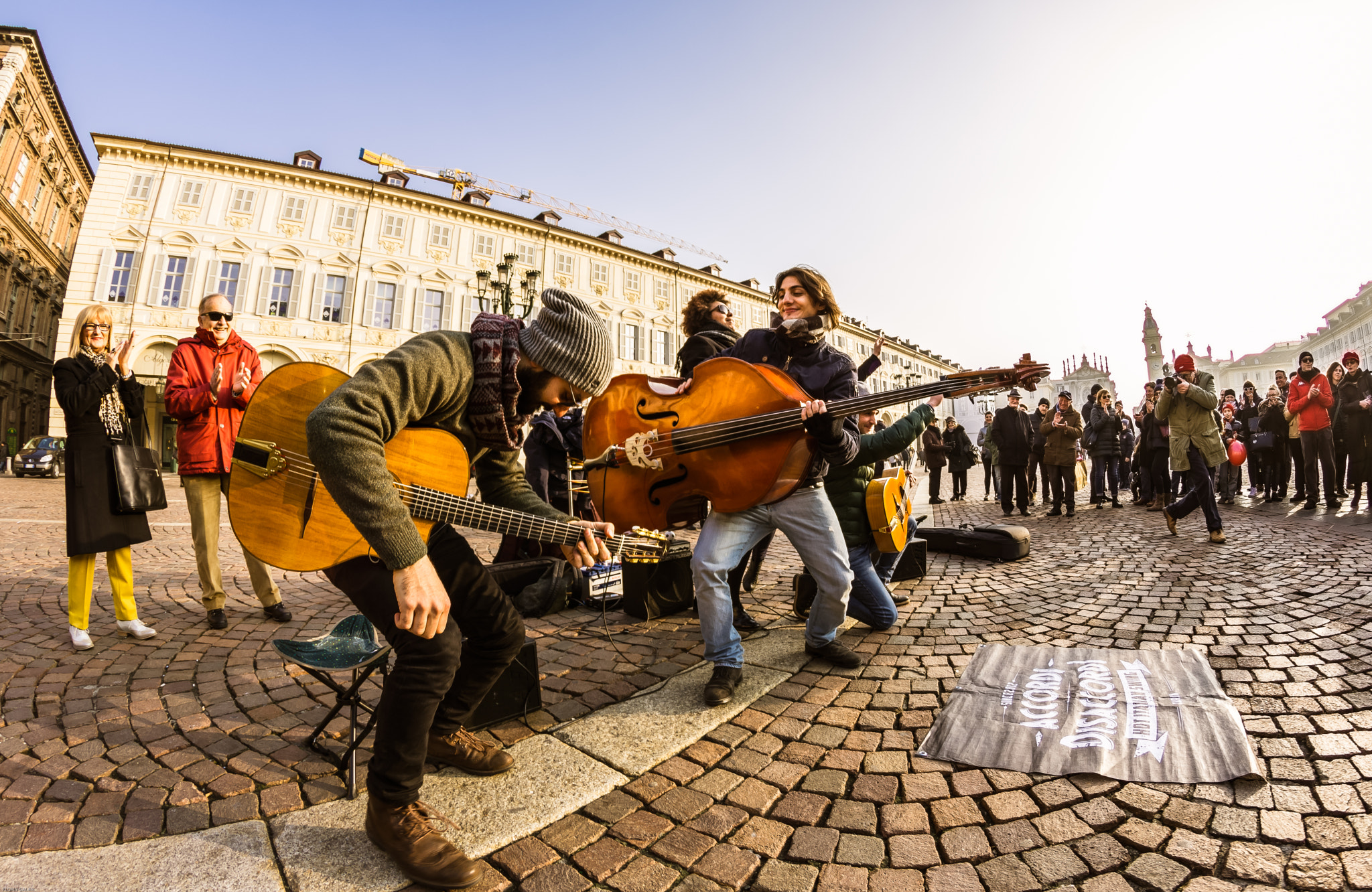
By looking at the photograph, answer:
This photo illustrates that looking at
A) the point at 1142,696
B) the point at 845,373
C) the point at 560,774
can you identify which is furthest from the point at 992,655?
the point at 560,774

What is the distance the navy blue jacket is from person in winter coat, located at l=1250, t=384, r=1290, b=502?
11278 mm

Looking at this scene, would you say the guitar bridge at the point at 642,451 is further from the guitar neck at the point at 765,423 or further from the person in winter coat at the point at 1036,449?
the person in winter coat at the point at 1036,449

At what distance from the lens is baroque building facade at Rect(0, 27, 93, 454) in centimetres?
2927

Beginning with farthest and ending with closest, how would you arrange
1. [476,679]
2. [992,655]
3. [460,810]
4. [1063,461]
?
Result: [1063,461], [992,655], [476,679], [460,810]

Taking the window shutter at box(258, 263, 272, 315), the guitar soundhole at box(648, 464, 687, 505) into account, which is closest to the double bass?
the guitar soundhole at box(648, 464, 687, 505)

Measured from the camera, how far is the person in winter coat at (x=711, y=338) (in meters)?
4.24

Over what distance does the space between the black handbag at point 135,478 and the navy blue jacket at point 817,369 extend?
389 centimetres

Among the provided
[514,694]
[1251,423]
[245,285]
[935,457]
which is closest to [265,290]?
[245,285]

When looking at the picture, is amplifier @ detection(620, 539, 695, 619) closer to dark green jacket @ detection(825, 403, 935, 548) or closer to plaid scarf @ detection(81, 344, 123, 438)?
dark green jacket @ detection(825, 403, 935, 548)

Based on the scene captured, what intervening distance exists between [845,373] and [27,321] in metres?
49.2

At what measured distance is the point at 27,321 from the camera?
33.9 meters

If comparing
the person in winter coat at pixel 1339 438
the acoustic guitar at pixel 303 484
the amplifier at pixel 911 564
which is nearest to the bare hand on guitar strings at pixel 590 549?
the acoustic guitar at pixel 303 484

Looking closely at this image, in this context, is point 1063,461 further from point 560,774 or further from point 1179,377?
point 560,774

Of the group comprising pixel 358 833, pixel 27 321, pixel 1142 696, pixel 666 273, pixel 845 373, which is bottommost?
pixel 358 833
